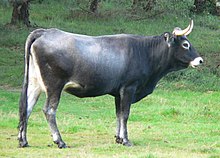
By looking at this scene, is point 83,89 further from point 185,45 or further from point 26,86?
point 185,45

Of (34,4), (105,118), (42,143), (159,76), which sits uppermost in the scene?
(159,76)

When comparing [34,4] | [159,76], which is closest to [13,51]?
[34,4]

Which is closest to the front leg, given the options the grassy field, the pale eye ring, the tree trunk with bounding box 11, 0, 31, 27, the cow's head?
the grassy field

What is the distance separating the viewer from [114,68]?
1245cm

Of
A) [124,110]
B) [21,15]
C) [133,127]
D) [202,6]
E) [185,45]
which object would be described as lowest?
[202,6]

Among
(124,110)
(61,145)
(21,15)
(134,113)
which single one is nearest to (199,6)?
(21,15)

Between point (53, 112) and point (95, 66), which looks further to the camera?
point (95, 66)

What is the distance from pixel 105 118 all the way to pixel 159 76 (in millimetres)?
3327

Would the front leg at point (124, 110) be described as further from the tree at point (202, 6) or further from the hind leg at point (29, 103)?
the tree at point (202, 6)

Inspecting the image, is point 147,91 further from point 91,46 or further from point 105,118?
point 105,118

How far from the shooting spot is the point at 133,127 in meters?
14.9

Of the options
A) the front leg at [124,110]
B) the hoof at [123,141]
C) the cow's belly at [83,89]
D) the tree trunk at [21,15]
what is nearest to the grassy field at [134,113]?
the hoof at [123,141]

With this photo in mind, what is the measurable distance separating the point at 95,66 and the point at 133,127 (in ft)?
9.97

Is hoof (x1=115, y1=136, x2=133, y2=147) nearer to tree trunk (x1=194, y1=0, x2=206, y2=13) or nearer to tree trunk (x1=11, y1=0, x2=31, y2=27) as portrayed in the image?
tree trunk (x1=11, y1=0, x2=31, y2=27)
